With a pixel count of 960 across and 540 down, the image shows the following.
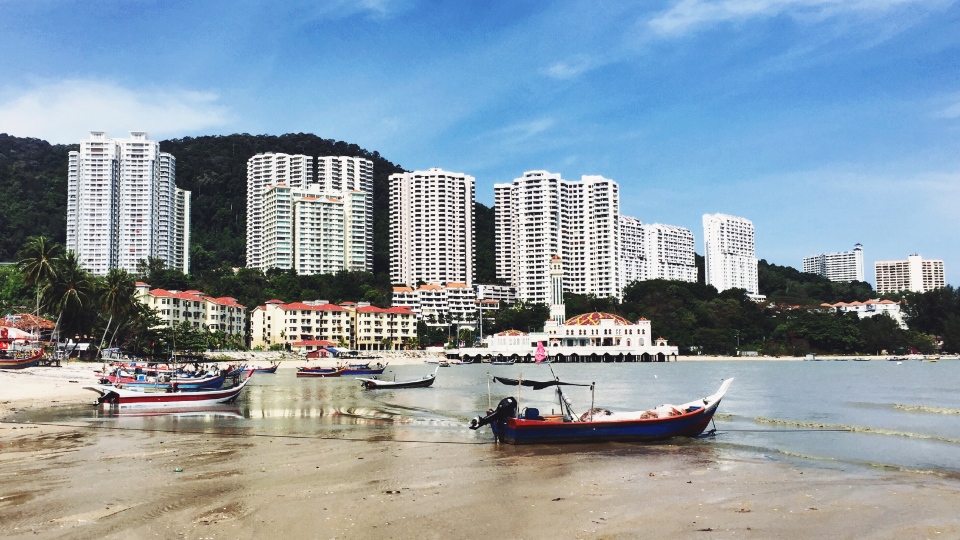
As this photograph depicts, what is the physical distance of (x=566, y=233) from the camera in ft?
581

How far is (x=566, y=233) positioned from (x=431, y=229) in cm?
3251

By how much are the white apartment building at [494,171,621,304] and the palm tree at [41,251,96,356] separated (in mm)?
117253

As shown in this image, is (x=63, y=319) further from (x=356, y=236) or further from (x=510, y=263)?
(x=510, y=263)

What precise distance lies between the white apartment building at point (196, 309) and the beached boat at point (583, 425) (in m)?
87.9

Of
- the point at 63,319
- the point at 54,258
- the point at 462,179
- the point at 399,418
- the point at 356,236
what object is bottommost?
the point at 399,418

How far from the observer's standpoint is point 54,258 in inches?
2486

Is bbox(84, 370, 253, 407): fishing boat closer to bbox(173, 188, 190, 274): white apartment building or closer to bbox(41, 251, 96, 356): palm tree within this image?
bbox(41, 251, 96, 356): palm tree

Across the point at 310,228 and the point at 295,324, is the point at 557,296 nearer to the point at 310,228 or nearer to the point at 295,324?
the point at 295,324

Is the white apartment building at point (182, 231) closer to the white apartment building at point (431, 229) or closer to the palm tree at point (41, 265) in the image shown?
the white apartment building at point (431, 229)

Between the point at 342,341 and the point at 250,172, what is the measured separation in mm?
74826

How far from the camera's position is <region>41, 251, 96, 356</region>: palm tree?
6312 centimetres

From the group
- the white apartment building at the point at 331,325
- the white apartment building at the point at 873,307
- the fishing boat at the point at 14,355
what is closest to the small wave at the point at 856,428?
the fishing boat at the point at 14,355

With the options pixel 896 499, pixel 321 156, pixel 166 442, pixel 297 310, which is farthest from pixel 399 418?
pixel 321 156

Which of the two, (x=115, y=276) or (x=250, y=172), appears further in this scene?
(x=250, y=172)
